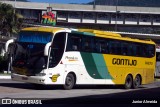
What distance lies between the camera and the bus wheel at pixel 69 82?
24134 mm

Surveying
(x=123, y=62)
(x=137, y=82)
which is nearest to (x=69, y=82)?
(x=123, y=62)

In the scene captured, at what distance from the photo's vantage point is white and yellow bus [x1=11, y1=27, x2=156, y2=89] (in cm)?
2289

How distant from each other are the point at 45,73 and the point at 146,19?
3523 inches

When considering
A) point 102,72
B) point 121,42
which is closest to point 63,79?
point 102,72

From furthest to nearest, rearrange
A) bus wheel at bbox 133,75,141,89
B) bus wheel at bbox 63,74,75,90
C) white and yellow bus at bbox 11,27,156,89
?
bus wheel at bbox 133,75,141,89 < bus wheel at bbox 63,74,75,90 < white and yellow bus at bbox 11,27,156,89

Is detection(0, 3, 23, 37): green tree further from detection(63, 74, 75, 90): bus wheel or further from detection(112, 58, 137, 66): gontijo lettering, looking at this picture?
detection(63, 74, 75, 90): bus wheel

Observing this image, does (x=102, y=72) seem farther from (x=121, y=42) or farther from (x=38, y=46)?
(x=38, y=46)

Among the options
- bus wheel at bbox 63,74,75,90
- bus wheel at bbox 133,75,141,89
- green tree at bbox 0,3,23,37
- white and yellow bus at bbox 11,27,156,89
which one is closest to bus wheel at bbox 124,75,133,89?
white and yellow bus at bbox 11,27,156,89

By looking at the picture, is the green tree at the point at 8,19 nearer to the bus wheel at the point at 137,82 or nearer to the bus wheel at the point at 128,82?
the bus wheel at the point at 137,82

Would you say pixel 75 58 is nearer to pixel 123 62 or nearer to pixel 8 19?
pixel 123 62

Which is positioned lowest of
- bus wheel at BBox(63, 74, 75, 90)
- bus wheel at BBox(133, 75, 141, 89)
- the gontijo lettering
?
bus wheel at BBox(133, 75, 141, 89)

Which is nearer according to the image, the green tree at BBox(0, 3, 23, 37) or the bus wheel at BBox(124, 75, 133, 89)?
the bus wheel at BBox(124, 75, 133, 89)

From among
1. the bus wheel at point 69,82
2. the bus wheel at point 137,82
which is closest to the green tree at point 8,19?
the bus wheel at point 137,82

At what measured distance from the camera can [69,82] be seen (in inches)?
958
